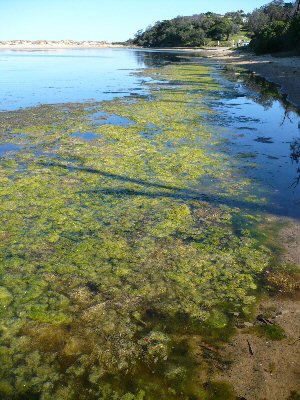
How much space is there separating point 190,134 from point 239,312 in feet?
22.5

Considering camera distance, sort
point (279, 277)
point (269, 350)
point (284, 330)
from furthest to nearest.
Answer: point (279, 277) < point (284, 330) < point (269, 350)

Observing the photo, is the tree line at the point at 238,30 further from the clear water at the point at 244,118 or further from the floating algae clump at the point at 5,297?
the floating algae clump at the point at 5,297

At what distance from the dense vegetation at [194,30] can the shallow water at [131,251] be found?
231 feet

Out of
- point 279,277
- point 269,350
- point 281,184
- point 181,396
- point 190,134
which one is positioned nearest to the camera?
point 181,396

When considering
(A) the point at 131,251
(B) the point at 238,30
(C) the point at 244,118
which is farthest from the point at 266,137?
(B) the point at 238,30

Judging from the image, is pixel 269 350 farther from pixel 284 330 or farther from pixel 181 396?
pixel 181 396

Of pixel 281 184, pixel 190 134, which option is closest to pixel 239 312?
pixel 281 184

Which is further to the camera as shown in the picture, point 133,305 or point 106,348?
point 133,305

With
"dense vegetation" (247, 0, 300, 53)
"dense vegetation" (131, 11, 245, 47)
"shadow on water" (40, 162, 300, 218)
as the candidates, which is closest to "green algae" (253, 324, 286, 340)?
"shadow on water" (40, 162, 300, 218)

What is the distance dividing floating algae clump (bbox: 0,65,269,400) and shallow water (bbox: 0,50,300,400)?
0.01 m

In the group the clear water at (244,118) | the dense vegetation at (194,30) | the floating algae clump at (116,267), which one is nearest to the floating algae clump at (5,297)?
the floating algae clump at (116,267)

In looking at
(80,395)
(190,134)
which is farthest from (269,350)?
(190,134)

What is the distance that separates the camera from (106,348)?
9.62 feet

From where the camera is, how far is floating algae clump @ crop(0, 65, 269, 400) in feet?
9.04
